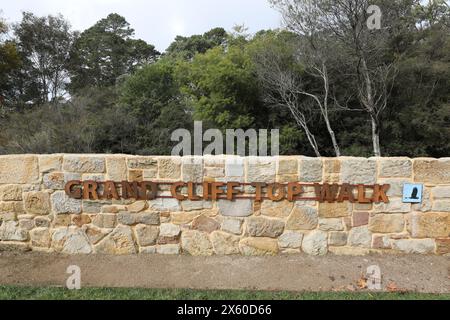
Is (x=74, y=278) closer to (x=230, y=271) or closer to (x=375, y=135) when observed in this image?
(x=230, y=271)

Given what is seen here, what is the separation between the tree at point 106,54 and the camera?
24.5 m

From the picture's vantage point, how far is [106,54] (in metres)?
26.5

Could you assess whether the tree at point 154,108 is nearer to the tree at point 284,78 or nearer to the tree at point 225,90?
the tree at point 225,90

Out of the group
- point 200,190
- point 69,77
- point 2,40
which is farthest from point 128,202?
point 69,77

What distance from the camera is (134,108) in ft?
46.1

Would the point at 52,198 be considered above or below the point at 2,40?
below

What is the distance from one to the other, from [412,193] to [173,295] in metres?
3.06

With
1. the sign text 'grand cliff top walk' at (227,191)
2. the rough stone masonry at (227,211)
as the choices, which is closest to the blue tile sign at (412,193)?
the rough stone masonry at (227,211)

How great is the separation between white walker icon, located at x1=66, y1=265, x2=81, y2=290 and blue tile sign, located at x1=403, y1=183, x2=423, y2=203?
12.8 feet

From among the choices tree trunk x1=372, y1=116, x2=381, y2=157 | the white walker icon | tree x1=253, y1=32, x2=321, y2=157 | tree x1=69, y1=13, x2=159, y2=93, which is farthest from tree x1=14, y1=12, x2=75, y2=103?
the white walker icon
